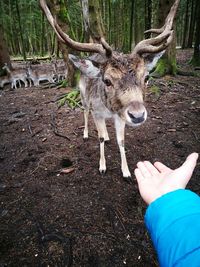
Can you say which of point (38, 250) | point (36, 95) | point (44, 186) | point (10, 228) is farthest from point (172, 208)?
point (36, 95)

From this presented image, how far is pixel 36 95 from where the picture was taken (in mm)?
9344

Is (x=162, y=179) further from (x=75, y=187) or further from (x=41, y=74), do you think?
(x=41, y=74)

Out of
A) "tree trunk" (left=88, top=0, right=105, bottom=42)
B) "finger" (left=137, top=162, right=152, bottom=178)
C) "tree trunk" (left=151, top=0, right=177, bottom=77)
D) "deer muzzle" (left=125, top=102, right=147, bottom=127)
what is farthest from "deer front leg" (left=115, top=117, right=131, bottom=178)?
"tree trunk" (left=151, top=0, right=177, bottom=77)

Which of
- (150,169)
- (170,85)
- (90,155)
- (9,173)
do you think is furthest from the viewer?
(170,85)

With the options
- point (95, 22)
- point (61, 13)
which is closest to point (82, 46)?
point (95, 22)

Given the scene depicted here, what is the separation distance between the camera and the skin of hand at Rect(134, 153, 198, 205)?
1.72 m

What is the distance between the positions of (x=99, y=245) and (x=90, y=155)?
211 centimetres

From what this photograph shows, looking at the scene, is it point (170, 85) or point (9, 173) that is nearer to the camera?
point (9, 173)

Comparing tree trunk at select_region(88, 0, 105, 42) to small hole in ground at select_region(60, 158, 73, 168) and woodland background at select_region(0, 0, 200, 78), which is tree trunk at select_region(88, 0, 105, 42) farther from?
small hole in ground at select_region(60, 158, 73, 168)

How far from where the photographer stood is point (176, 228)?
129cm

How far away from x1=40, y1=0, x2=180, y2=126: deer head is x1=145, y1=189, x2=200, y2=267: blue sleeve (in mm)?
1494

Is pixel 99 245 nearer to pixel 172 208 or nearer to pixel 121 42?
pixel 172 208

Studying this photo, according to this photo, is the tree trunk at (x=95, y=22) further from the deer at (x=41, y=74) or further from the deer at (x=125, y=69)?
the deer at (x=41, y=74)

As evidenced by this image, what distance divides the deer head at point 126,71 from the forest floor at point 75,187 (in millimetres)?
1343
